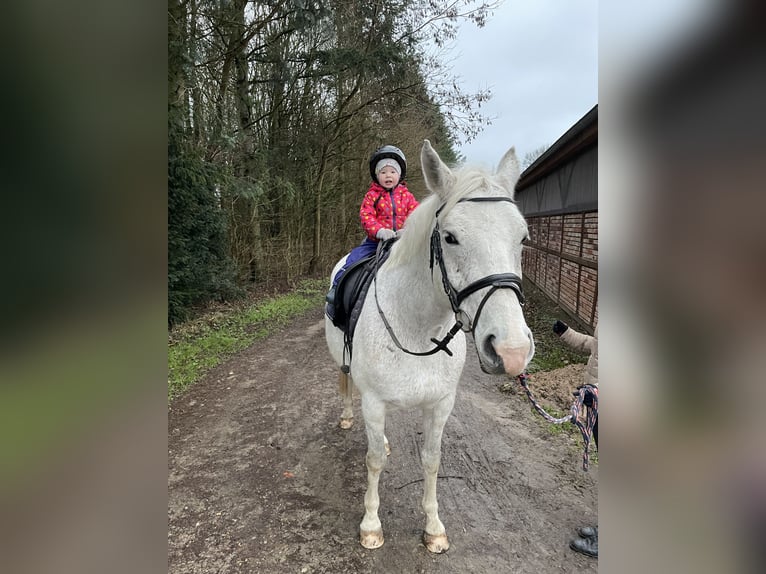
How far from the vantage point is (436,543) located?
2.41 meters

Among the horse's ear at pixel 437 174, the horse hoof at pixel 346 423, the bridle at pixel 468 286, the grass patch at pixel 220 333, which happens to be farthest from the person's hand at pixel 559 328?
the grass patch at pixel 220 333

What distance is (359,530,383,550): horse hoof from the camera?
2420 mm

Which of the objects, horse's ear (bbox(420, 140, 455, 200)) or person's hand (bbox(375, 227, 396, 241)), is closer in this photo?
horse's ear (bbox(420, 140, 455, 200))

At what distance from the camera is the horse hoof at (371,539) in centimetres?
242

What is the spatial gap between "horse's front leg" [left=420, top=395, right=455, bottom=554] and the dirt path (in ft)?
0.24

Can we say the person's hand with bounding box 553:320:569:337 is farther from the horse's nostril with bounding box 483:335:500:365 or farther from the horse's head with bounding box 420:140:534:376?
the horse's nostril with bounding box 483:335:500:365

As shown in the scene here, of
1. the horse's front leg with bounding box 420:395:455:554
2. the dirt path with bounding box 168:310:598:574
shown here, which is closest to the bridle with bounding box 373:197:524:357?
the horse's front leg with bounding box 420:395:455:554

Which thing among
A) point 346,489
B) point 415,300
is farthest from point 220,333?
point 415,300
